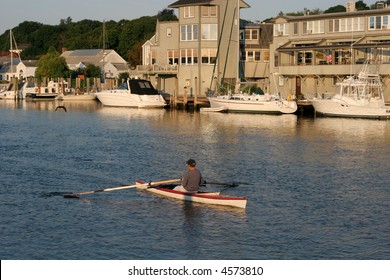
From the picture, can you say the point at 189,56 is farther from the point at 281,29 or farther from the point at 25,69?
the point at 25,69

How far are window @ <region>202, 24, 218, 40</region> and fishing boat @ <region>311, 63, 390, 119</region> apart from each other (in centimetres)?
2431

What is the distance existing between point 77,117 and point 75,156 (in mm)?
39895

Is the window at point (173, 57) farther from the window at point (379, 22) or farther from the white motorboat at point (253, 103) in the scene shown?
the window at point (379, 22)

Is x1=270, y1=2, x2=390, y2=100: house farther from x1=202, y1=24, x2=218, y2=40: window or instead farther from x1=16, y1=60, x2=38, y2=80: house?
x1=16, y1=60, x2=38, y2=80: house

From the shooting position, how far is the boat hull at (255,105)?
88562 mm

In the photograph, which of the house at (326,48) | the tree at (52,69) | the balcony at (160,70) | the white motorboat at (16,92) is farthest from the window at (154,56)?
the tree at (52,69)

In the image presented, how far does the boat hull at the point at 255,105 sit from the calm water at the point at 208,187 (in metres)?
16.2

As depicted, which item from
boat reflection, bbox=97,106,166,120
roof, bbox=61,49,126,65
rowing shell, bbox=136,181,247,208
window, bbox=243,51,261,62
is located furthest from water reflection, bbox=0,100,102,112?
rowing shell, bbox=136,181,247,208

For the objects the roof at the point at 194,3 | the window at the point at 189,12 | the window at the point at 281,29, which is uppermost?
the roof at the point at 194,3

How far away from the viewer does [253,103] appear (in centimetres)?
9050

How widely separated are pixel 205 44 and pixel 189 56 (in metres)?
3.14

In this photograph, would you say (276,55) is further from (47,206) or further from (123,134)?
(47,206)

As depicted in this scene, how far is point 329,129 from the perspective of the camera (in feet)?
233

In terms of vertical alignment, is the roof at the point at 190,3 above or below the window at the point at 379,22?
above
